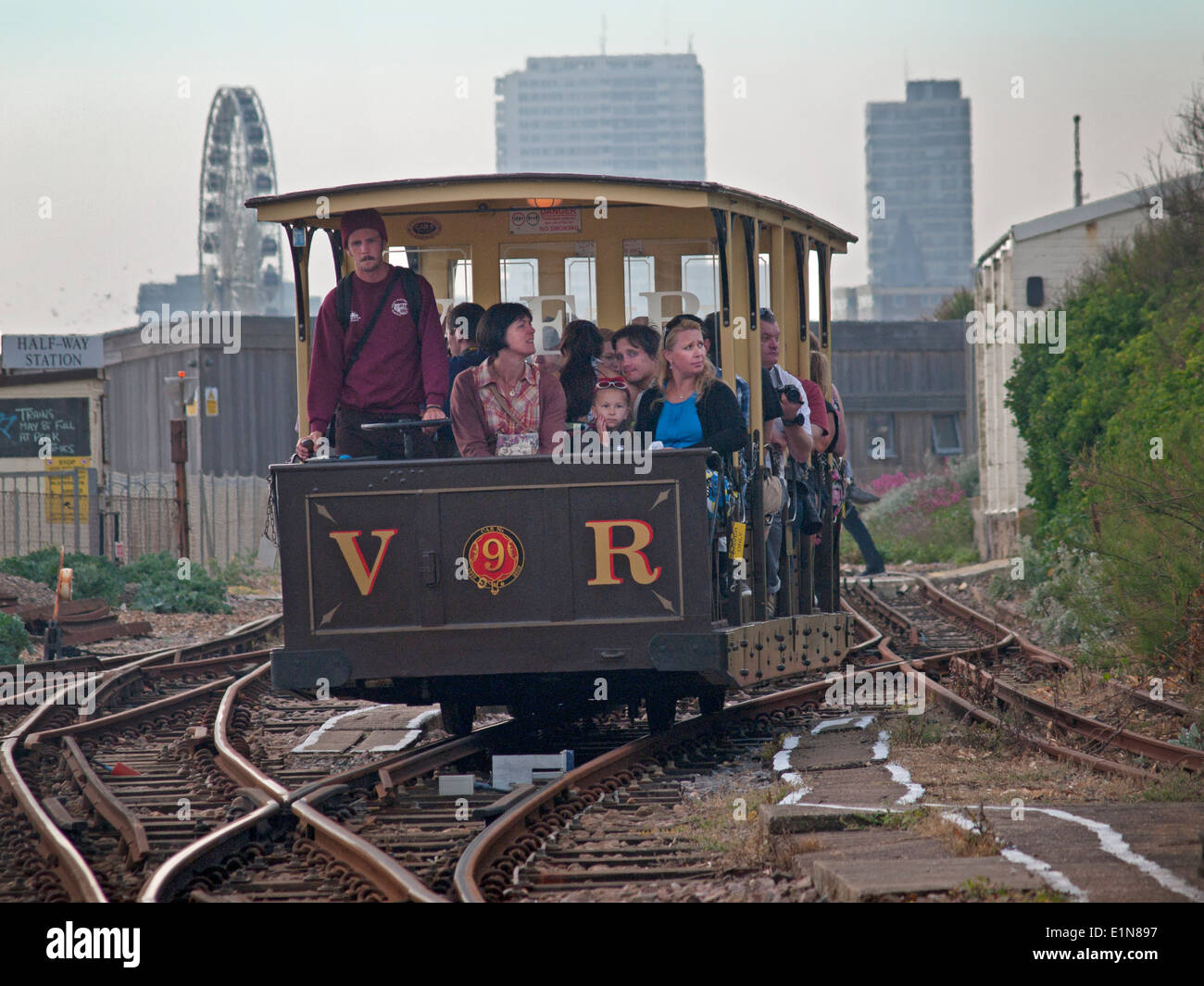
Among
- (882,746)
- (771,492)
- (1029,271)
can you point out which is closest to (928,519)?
(1029,271)

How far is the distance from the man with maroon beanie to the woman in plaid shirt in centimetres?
24

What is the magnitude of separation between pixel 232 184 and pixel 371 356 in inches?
1685

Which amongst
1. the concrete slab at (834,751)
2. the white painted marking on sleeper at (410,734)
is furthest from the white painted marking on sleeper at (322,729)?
the concrete slab at (834,751)

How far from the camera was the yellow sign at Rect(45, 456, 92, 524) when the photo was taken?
24578 millimetres

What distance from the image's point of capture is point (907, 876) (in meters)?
5.48

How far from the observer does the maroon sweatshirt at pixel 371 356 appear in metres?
9.41

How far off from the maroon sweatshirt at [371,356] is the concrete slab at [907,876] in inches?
177

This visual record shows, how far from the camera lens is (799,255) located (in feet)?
37.4

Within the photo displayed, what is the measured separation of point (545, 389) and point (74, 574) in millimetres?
12823

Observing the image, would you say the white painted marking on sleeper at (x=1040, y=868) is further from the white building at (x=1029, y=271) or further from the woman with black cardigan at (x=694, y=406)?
the white building at (x=1029, y=271)

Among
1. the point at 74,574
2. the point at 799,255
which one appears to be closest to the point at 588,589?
the point at 799,255

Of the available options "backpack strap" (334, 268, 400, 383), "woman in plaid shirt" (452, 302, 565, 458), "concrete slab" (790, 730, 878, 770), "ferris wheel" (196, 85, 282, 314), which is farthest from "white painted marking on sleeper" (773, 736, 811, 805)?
"ferris wheel" (196, 85, 282, 314)

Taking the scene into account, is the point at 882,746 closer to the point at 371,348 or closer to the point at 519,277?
the point at 371,348

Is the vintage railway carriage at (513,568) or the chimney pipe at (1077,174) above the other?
the chimney pipe at (1077,174)
